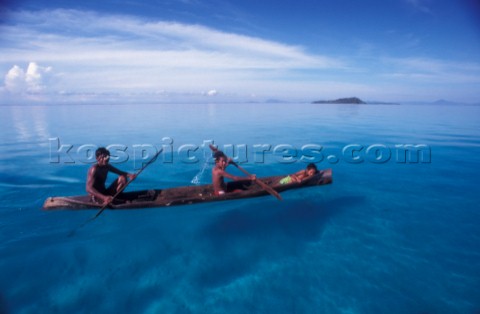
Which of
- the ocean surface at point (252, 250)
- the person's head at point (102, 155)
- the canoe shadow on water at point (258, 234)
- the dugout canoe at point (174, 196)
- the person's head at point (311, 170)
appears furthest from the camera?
the person's head at point (311, 170)

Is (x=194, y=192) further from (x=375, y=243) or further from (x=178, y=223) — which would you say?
(x=375, y=243)

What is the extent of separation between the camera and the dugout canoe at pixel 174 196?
8828mm

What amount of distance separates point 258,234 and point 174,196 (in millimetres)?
3719

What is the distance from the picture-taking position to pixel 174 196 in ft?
33.3

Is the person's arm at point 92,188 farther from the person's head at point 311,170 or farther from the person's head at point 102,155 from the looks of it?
the person's head at point 311,170

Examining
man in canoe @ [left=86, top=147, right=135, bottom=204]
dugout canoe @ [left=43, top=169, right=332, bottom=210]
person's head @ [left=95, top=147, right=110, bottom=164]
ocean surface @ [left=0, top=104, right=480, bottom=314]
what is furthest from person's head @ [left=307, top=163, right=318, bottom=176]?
person's head @ [left=95, top=147, right=110, bottom=164]

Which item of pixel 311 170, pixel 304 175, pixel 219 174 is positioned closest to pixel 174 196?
pixel 219 174

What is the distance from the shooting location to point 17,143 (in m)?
23.0

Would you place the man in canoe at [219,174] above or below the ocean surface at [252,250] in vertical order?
above

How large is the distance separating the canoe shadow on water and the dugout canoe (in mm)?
868

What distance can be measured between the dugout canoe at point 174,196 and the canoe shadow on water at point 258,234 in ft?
2.85

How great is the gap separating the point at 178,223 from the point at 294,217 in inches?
177

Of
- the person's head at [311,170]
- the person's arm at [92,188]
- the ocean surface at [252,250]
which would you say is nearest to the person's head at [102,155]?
the person's arm at [92,188]

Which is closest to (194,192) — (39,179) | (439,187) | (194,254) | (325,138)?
(194,254)
